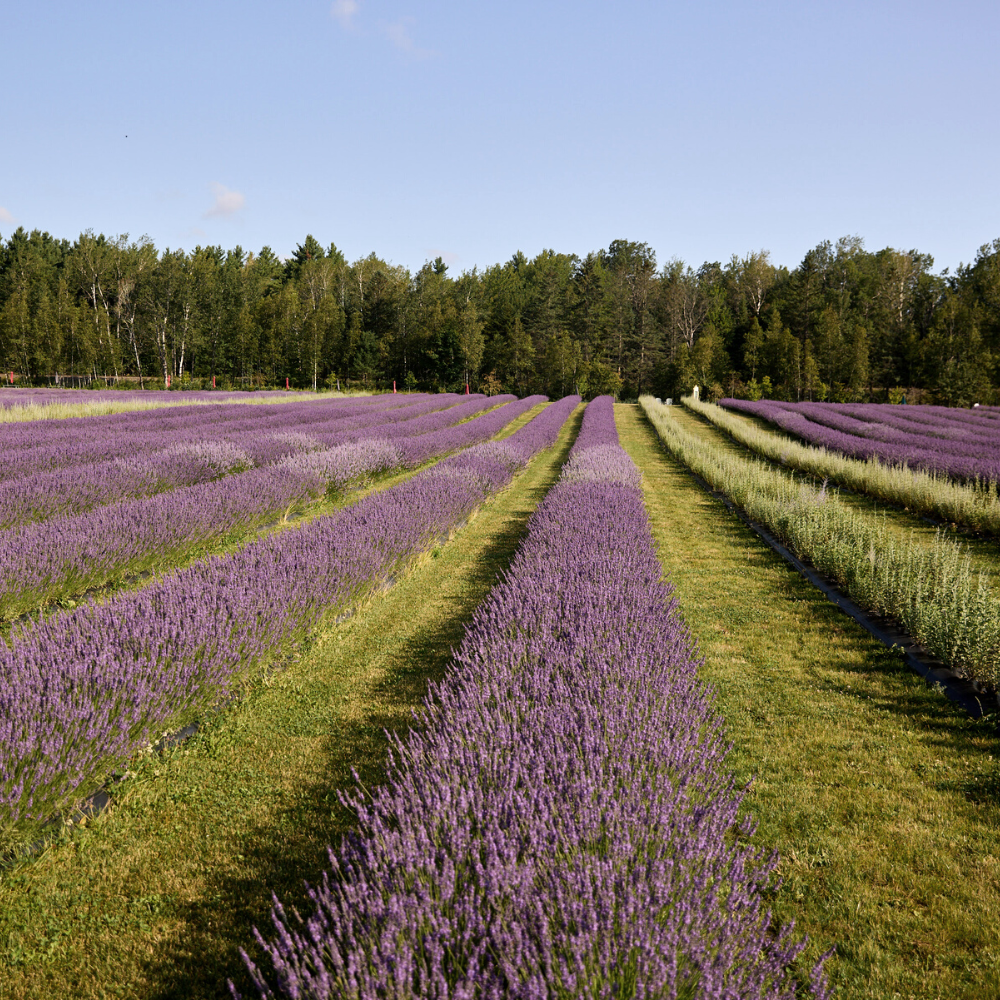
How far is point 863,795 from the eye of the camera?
9.20 feet

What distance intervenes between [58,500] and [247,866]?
19.4 ft

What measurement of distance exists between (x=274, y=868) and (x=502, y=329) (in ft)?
170

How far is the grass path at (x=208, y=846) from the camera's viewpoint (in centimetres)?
200

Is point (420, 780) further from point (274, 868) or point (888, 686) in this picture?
point (888, 686)

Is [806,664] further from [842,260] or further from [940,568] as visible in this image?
[842,260]

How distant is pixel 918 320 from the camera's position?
157 feet

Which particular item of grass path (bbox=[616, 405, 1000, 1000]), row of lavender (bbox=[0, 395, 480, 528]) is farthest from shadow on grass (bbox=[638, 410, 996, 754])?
row of lavender (bbox=[0, 395, 480, 528])

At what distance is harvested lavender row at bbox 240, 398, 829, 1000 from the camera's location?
140cm

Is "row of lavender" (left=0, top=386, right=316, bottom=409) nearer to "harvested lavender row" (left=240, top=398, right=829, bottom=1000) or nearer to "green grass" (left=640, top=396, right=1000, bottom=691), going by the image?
"green grass" (left=640, top=396, right=1000, bottom=691)

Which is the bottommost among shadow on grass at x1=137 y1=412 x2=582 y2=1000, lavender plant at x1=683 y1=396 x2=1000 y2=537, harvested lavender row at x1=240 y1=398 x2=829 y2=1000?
shadow on grass at x1=137 y1=412 x2=582 y2=1000

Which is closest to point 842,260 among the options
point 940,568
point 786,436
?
point 786,436

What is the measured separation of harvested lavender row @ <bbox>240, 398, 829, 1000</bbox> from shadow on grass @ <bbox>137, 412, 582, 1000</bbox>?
131 millimetres

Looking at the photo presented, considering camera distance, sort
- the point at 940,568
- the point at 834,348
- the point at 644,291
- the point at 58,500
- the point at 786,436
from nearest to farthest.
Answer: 1. the point at 940,568
2. the point at 58,500
3. the point at 786,436
4. the point at 834,348
5. the point at 644,291

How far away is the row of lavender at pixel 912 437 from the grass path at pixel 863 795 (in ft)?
22.1
